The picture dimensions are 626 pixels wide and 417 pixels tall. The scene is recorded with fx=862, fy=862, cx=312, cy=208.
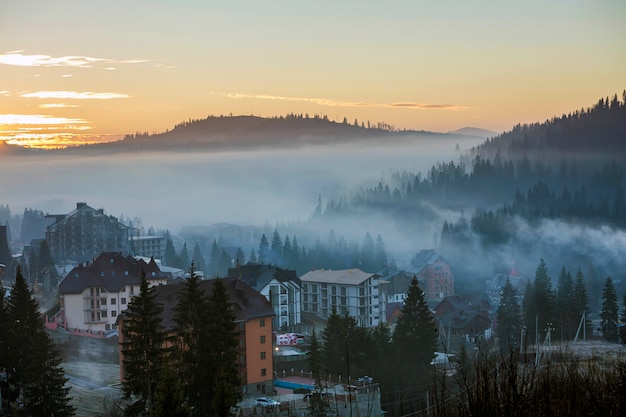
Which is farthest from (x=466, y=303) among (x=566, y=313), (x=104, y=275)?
(x=104, y=275)

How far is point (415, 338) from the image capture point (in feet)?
86.0

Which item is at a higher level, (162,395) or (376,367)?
(162,395)

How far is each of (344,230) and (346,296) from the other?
168 ft

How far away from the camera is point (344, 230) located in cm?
9050

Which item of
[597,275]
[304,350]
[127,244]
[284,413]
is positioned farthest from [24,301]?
[597,275]

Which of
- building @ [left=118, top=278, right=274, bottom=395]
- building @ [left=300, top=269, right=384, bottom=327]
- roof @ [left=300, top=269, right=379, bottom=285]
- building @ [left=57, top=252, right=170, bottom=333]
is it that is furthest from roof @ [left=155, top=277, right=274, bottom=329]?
roof @ [left=300, top=269, right=379, bottom=285]

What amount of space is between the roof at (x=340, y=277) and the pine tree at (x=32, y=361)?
66.2 ft

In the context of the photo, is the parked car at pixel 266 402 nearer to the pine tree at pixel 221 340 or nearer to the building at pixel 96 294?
the pine tree at pixel 221 340

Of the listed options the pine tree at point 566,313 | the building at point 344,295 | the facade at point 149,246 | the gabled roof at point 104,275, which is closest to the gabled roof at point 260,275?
the building at point 344,295

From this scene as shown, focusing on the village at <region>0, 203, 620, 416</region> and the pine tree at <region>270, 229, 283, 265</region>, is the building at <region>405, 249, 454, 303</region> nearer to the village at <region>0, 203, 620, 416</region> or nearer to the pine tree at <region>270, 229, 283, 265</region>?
the village at <region>0, 203, 620, 416</region>

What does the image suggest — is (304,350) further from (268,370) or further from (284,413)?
(284,413)

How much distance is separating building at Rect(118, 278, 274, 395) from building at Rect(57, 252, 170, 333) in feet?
35.3

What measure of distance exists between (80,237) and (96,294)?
16589mm

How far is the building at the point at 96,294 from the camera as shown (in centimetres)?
3462
